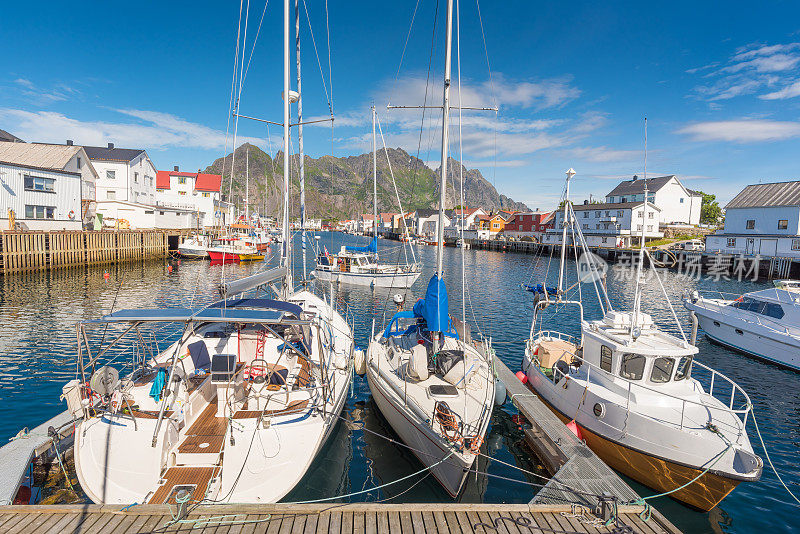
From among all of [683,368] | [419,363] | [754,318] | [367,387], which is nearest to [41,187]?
A: [367,387]

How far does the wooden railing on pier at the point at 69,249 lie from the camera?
34438 mm

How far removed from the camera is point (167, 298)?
28500mm

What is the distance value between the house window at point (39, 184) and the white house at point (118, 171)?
62.8 ft

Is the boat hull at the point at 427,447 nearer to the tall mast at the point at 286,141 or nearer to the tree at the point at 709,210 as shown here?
the tall mast at the point at 286,141

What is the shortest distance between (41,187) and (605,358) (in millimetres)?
53725

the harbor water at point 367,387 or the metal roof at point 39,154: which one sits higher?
the metal roof at point 39,154

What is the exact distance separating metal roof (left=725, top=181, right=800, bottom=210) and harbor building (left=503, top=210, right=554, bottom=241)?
39.7 m

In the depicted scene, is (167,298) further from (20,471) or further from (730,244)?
(730,244)

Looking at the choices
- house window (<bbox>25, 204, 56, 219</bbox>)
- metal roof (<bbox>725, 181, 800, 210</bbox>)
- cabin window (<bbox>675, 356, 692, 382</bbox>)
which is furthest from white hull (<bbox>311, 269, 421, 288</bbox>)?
metal roof (<bbox>725, 181, 800, 210</bbox>)

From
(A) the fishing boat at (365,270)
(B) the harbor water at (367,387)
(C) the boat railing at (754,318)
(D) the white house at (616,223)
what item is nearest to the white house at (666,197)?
(D) the white house at (616,223)

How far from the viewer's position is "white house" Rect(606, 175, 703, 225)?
8150 cm

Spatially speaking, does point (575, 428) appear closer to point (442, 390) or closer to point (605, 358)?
point (605, 358)

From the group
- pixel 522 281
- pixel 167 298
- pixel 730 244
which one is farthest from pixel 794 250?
pixel 167 298

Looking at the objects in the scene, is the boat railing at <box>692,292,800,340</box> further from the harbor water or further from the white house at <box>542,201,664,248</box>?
the white house at <box>542,201,664,248</box>
